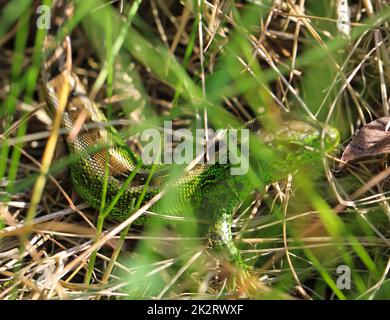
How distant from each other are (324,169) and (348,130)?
1.32 ft

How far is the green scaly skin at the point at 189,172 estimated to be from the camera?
98.8 inches

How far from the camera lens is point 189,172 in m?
2.82

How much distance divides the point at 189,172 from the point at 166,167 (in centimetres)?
14

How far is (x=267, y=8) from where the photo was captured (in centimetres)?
296

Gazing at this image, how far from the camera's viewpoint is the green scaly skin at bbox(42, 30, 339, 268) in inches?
98.8
